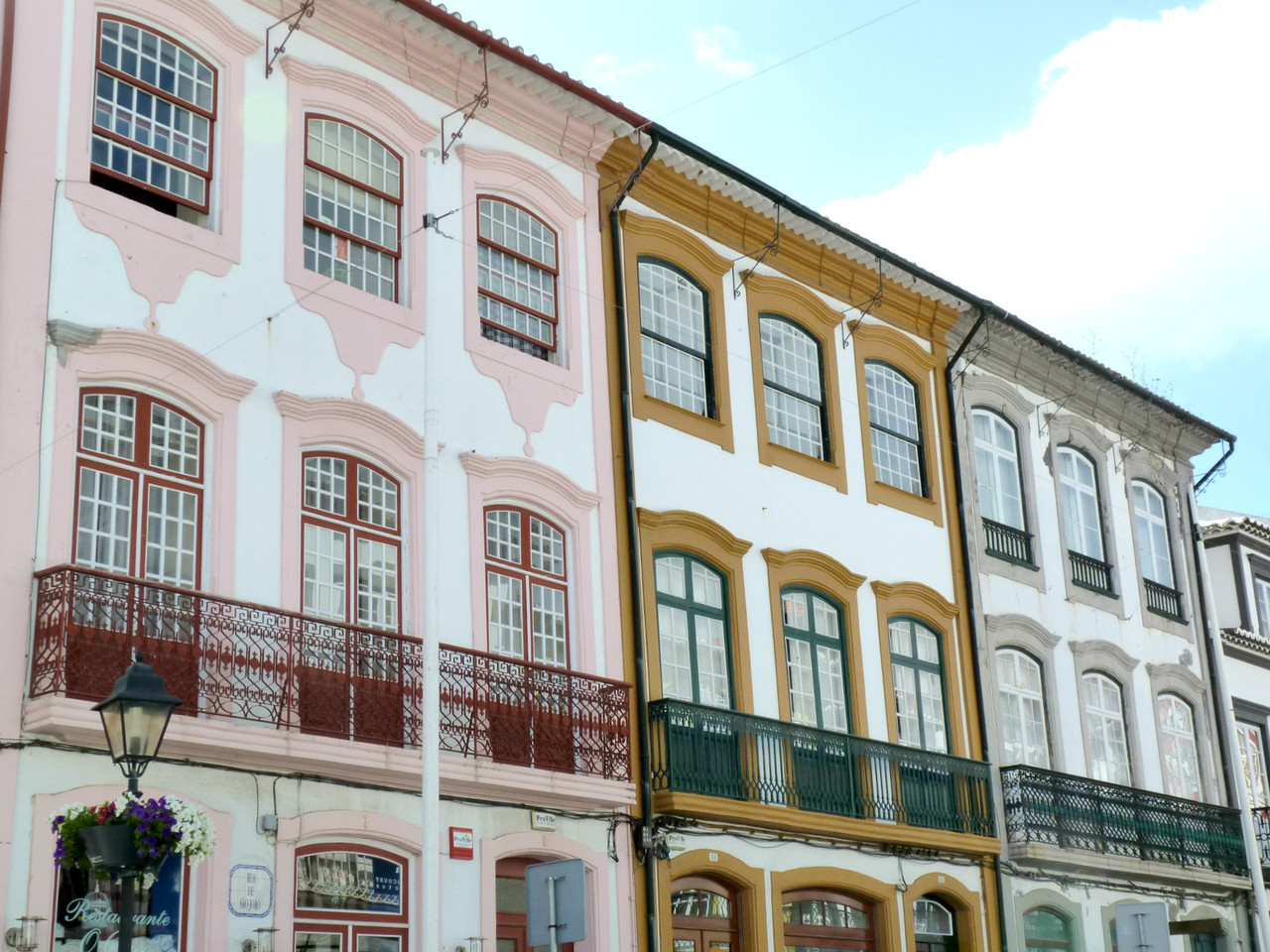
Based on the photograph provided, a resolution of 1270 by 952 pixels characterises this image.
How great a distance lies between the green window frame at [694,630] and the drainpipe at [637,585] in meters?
0.45

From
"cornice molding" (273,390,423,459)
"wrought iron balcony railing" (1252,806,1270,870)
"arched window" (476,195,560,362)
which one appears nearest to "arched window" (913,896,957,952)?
"arched window" (476,195,560,362)

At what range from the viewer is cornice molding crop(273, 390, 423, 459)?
13781 millimetres

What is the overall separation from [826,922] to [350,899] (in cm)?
622

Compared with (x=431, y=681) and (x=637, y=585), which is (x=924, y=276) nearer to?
(x=637, y=585)

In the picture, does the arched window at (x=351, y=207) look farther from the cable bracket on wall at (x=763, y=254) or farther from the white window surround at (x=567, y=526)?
the cable bracket on wall at (x=763, y=254)

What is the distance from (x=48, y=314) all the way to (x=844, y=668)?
983 cm

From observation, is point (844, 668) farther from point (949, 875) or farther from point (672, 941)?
point (672, 941)

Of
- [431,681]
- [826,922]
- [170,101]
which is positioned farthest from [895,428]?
[431,681]

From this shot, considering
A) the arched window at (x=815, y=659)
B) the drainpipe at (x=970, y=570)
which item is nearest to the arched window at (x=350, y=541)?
the arched window at (x=815, y=659)

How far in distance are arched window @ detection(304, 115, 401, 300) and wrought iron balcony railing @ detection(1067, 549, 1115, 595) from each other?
11.6 meters

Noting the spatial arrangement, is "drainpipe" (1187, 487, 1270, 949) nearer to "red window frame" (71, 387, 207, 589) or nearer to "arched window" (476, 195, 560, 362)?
"arched window" (476, 195, 560, 362)

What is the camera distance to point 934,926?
19156 mm

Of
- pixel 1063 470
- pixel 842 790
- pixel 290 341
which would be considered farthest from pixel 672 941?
pixel 1063 470

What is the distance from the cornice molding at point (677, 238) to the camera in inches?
709
